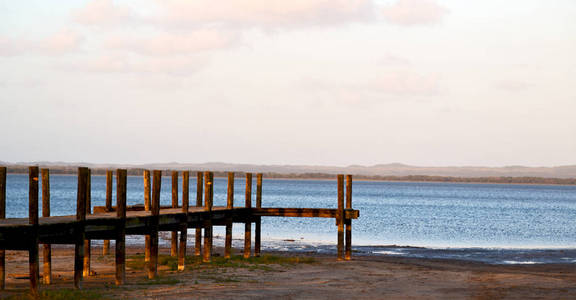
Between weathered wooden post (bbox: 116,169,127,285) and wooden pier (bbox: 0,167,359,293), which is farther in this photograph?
weathered wooden post (bbox: 116,169,127,285)

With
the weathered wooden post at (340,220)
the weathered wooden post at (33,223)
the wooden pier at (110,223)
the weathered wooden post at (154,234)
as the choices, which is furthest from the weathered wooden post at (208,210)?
the weathered wooden post at (33,223)

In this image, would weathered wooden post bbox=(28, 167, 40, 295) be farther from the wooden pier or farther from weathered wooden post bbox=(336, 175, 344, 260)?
weathered wooden post bbox=(336, 175, 344, 260)

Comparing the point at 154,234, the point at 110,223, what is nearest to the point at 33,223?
the point at 110,223

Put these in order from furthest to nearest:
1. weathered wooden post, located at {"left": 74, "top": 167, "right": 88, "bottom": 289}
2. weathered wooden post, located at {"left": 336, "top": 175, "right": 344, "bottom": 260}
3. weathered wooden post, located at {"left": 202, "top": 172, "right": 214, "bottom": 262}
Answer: weathered wooden post, located at {"left": 336, "top": 175, "right": 344, "bottom": 260}
weathered wooden post, located at {"left": 202, "top": 172, "right": 214, "bottom": 262}
weathered wooden post, located at {"left": 74, "top": 167, "right": 88, "bottom": 289}

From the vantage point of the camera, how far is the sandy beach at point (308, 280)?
18.4 metres

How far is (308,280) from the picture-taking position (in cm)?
2150

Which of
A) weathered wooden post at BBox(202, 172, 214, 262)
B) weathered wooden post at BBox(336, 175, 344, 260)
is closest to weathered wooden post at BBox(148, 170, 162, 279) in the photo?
weathered wooden post at BBox(202, 172, 214, 262)

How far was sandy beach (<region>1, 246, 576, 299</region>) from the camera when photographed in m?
18.4

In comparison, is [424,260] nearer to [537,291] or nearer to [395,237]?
[537,291]

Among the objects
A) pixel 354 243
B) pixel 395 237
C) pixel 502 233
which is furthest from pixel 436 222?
pixel 354 243

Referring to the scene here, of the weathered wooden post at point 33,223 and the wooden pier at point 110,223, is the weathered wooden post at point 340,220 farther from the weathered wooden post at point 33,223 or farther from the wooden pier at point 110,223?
the weathered wooden post at point 33,223

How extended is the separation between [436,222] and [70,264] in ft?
151

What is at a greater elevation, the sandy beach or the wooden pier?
the wooden pier

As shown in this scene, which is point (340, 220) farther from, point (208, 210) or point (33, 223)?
point (33, 223)
